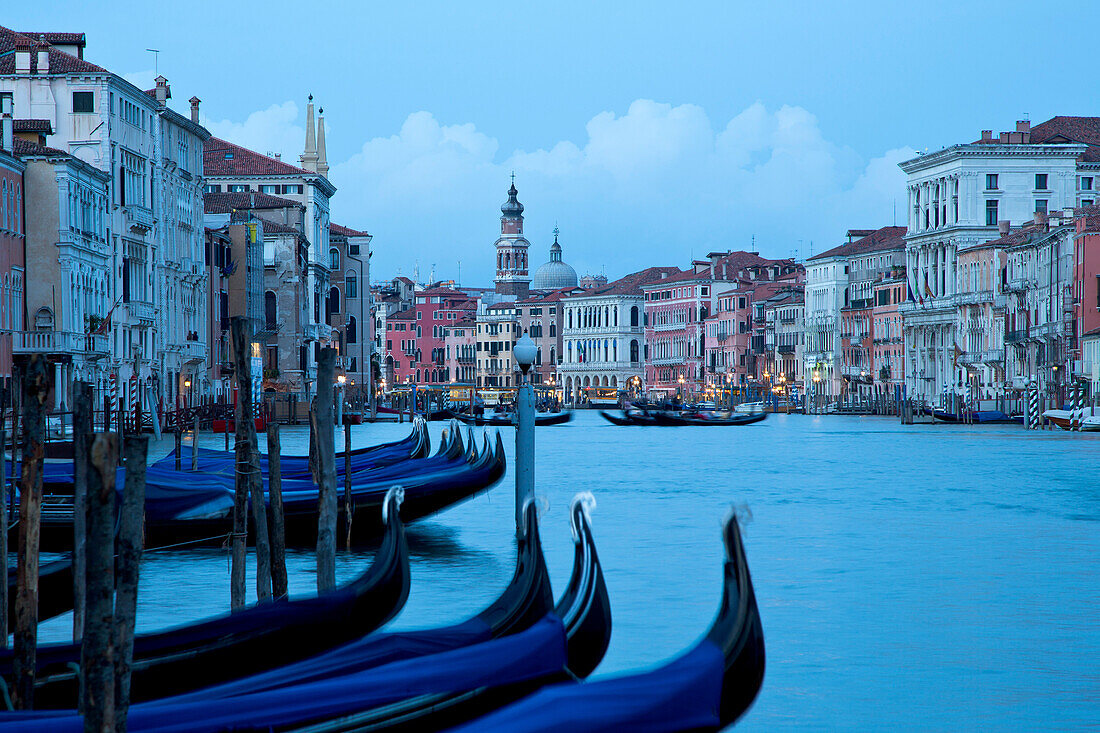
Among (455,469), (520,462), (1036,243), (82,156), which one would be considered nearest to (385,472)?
(455,469)

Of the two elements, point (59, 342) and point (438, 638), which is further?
point (59, 342)

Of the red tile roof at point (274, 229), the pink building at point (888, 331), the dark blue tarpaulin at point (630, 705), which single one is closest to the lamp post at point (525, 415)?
the dark blue tarpaulin at point (630, 705)

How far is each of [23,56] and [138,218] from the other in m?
4.25

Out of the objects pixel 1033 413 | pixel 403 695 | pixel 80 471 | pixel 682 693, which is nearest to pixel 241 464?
pixel 80 471

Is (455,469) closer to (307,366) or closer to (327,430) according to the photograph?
(327,430)

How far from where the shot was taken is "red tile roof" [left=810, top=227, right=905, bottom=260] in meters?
66.7

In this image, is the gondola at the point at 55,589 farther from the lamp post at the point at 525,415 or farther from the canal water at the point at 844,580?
the lamp post at the point at 525,415

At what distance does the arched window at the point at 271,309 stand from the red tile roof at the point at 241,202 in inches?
107

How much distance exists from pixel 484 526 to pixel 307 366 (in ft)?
124

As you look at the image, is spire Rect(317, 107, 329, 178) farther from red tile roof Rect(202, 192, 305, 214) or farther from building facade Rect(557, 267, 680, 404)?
building facade Rect(557, 267, 680, 404)

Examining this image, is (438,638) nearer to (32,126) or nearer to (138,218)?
(32,126)

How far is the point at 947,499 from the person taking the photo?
20.5m

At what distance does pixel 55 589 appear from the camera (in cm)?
825

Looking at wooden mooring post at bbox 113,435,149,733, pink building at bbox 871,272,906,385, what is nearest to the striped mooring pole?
pink building at bbox 871,272,906,385
